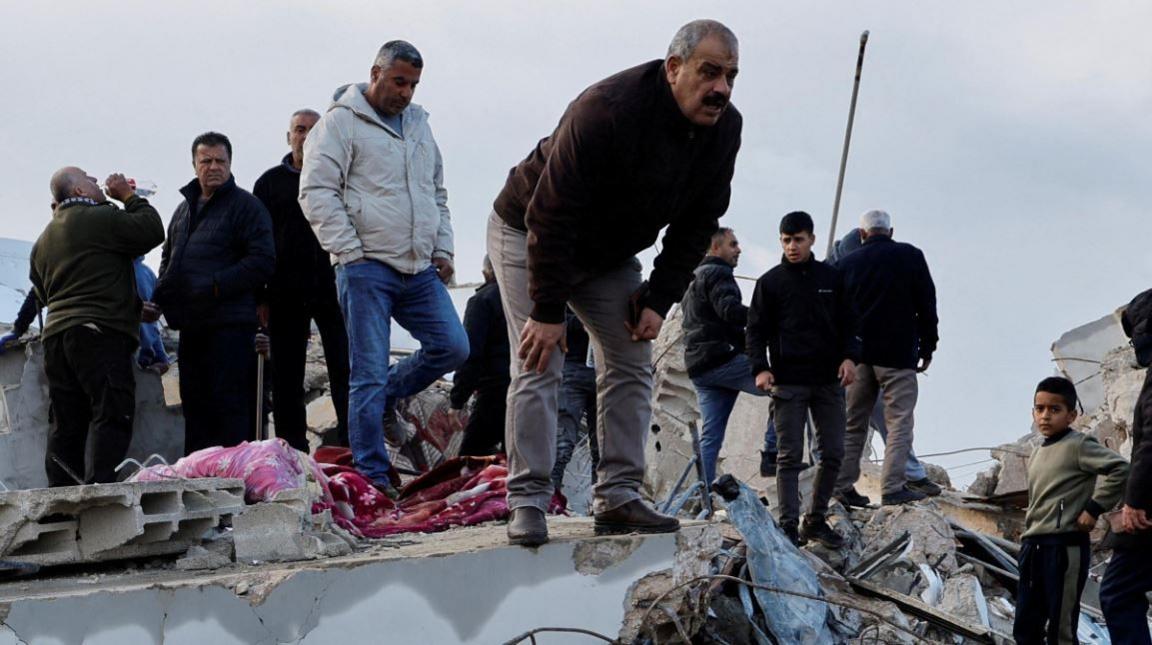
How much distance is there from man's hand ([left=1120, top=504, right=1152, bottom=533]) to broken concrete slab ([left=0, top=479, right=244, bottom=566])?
12.4ft

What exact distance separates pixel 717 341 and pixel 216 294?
9.69ft

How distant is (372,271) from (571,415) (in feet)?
6.88

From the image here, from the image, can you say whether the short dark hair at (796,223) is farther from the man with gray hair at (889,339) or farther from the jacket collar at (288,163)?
the jacket collar at (288,163)

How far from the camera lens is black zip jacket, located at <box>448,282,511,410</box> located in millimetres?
8297

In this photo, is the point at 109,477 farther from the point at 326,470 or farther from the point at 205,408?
the point at 326,470

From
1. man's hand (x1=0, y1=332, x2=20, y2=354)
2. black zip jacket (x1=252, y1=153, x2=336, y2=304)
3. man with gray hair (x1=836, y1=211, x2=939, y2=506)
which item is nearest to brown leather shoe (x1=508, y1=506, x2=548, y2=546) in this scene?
black zip jacket (x1=252, y1=153, x2=336, y2=304)

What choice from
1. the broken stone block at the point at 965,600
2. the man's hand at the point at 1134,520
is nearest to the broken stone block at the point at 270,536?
the man's hand at the point at 1134,520

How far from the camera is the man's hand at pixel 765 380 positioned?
7715mm

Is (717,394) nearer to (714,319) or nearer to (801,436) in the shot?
(714,319)

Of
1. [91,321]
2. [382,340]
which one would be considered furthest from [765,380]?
[91,321]

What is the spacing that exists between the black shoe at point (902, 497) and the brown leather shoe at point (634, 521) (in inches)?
171

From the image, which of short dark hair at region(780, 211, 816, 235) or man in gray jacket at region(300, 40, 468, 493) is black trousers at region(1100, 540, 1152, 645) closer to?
short dark hair at region(780, 211, 816, 235)

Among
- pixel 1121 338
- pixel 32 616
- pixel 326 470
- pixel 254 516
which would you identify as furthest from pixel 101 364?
pixel 1121 338

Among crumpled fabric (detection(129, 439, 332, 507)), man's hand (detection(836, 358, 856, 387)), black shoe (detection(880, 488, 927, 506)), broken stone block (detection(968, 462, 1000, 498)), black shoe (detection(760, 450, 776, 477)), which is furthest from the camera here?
broken stone block (detection(968, 462, 1000, 498))
